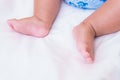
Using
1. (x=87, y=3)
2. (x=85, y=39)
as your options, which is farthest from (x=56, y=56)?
(x=87, y=3)

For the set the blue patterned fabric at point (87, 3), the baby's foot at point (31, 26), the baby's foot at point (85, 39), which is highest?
the blue patterned fabric at point (87, 3)

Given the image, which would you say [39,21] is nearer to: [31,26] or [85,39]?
[31,26]

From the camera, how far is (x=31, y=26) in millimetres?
847

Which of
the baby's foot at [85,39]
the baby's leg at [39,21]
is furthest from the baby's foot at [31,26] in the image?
the baby's foot at [85,39]

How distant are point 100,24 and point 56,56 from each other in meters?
0.19

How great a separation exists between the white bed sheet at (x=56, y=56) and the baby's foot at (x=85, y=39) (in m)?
0.02

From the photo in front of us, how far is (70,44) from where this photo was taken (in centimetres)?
77

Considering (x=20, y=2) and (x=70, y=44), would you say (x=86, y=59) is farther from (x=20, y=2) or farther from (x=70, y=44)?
(x=20, y=2)

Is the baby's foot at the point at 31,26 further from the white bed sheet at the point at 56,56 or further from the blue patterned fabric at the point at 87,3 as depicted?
the blue patterned fabric at the point at 87,3

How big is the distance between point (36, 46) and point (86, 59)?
16 centimetres

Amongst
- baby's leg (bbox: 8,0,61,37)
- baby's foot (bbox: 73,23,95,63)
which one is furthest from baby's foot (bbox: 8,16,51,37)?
baby's foot (bbox: 73,23,95,63)

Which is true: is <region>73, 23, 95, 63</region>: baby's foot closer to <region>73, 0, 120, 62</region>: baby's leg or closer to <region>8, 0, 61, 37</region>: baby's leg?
<region>73, 0, 120, 62</region>: baby's leg

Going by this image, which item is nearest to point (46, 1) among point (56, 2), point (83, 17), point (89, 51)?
point (56, 2)

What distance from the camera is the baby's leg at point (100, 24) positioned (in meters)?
0.79
